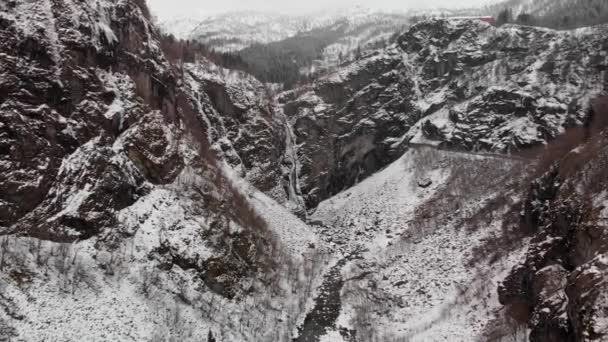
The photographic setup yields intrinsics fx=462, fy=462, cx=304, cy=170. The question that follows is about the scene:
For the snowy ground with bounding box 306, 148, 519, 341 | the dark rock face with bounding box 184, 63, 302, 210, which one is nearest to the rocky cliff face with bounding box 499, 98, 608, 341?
the snowy ground with bounding box 306, 148, 519, 341

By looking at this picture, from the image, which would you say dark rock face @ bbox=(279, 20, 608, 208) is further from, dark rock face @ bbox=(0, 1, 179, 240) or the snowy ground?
dark rock face @ bbox=(0, 1, 179, 240)

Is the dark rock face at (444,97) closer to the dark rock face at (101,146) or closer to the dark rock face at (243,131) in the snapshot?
the dark rock face at (243,131)

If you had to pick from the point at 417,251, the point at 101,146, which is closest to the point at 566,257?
the point at 417,251

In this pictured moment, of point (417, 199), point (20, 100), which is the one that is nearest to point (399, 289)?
point (417, 199)

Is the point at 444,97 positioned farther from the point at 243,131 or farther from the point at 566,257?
the point at 566,257

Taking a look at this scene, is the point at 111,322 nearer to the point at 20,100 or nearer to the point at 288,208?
the point at 20,100

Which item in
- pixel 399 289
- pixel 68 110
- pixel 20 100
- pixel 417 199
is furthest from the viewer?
pixel 417 199
